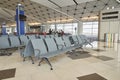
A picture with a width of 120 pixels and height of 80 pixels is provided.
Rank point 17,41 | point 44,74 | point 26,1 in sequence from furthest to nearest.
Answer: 1. point 26,1
2. point 17,41
3. point 44,74

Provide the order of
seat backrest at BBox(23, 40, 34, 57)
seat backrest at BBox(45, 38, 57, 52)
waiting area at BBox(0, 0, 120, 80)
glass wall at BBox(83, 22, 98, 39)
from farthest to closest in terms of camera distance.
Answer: glass wall at BBox(83, 22, 98, 39) → seat backrest at BBox(45, 38, 57, 52) → seat backrest at BBox(23, 40, 34, 57) → waiting area at BBox(0, 0, 120, 80)

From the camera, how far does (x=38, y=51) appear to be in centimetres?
393

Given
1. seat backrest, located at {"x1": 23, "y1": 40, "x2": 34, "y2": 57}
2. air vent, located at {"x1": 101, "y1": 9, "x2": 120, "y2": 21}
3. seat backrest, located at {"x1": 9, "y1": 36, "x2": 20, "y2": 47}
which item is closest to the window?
air vent, located at {"x1": 101, "y1": 9, "x2": 120, "y2": 21}

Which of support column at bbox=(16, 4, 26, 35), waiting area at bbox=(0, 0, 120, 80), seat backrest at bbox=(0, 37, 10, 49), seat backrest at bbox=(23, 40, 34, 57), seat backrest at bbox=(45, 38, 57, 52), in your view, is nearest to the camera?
waiting area at bbox=(0, 0, 120, 80)

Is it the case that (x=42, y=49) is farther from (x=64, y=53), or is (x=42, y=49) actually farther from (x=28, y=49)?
(x=64, y=53)

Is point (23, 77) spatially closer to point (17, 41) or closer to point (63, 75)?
point (63, 75)

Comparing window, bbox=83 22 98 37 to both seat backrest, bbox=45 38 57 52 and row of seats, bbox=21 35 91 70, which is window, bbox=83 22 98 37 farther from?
seat backrest, bbox=45 38 57 52

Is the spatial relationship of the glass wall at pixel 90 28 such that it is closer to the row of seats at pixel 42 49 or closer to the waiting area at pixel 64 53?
the waiting area at pixel 64 53

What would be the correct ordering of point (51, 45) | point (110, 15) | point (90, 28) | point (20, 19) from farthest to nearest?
point (90, 28) < point (110, 15) < point (20, 19) < point (51, 45)

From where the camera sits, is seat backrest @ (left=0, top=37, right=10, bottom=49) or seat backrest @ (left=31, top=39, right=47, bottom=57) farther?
seat backrest @ (left=0, top=37, right=10, bottom=49)

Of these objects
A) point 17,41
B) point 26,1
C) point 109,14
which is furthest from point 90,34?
point 17,41

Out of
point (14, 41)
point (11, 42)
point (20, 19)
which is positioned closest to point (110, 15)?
point (20, 19)

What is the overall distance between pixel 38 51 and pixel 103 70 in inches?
87.0

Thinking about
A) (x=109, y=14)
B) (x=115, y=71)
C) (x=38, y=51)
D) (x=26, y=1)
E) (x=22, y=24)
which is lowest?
(x=115, y=71)
